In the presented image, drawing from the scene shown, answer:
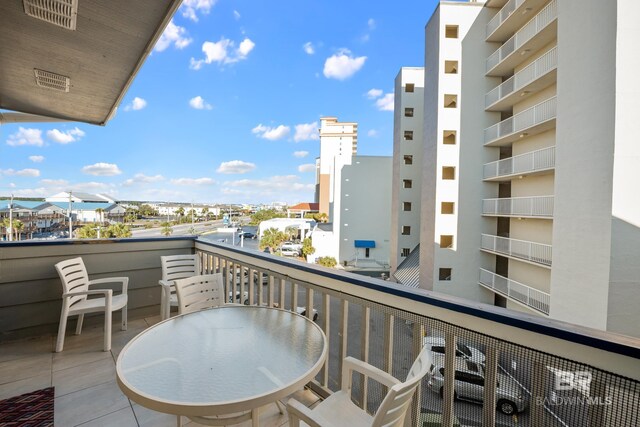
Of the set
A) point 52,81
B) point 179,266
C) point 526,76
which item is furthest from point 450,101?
point 52,81

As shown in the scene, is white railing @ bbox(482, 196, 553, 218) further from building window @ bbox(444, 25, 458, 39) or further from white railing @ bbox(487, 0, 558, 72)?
building window @ bbox(444, 25, 458, 39)

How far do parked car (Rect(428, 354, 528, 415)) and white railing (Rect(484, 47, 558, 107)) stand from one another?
1065 cm

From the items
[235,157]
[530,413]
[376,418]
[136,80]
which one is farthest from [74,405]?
[235,157]

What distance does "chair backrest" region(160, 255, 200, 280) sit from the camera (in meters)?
2.76

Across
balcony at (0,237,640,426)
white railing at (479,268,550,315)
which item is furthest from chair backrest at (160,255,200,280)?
white railing at (479,268,550,315)

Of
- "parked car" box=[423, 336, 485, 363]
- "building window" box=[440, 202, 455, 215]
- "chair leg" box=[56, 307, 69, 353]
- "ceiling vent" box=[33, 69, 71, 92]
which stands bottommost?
"chair leg" box=[56, 307, 69, 353]

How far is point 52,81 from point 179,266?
226 centimetres

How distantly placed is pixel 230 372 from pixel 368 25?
21245mm

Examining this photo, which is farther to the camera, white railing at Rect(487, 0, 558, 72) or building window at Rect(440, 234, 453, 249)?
building window at Rect(440, 234, 453, 249)

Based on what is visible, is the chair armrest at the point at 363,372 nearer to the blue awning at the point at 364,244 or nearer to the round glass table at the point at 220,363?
the round glass table at the point at 220,363

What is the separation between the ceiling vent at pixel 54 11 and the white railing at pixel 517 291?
1079 centimetres

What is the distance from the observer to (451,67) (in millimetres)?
11719

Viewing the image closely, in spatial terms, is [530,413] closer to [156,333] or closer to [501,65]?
[156,333]

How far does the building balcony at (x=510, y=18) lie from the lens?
29.7 ft
